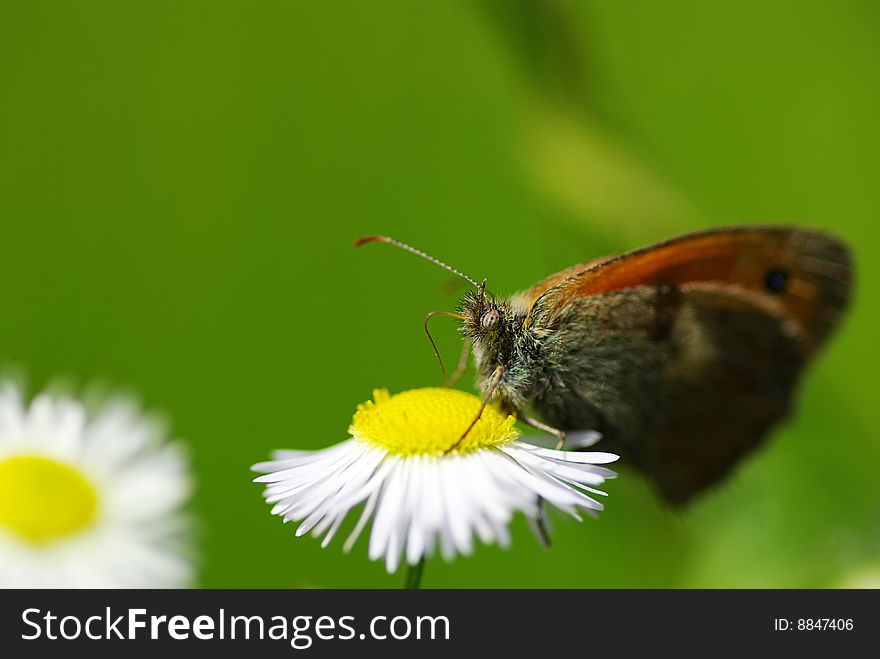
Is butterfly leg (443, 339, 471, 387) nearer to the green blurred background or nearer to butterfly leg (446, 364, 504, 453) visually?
butterfly leg (446, 364, 504, 453)

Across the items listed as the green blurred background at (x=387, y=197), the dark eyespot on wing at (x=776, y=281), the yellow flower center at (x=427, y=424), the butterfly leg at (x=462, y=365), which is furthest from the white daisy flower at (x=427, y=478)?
the green blurred background at (x=387, y=197)

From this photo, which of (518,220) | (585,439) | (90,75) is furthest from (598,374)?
(90,75)

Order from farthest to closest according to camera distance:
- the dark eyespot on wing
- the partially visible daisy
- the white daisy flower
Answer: the dark eyespot on wing, the partially visible daisy, the white daisy flower

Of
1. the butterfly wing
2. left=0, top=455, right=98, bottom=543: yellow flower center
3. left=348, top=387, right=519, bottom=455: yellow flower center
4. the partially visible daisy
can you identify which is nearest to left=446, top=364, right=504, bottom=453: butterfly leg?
left=348, top=387, right=519, bottom=455: yellow flower center

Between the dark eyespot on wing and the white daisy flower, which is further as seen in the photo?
the dark eyespot on wing


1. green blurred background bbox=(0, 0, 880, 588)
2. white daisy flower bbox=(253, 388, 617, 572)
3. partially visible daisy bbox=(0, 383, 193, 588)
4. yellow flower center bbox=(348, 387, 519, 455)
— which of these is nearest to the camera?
white daisy flower bbox=(253, 388, 617, 572)

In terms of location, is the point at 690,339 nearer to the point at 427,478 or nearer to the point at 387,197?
the point at 427,478

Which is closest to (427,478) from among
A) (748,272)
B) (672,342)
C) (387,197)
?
(672,342)
